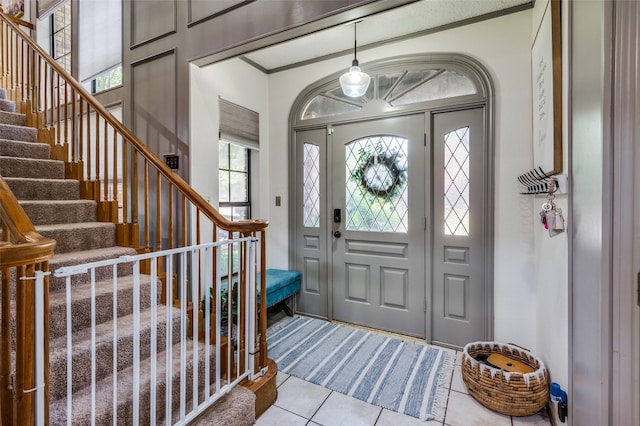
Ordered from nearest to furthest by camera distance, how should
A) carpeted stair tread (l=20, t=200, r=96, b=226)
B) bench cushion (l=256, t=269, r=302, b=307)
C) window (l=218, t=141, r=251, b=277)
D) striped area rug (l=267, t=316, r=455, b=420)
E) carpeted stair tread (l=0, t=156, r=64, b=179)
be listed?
striped area rug (l=267, t=316, r=455, b=420)
carpeted stair tread (l=20, t=200, r=96, b=226)
carpeted stair tread (l=0, t=156, r=64, b=179)
bench cushion (l=256, t=269, r=302, b=307)
window (l=218, t=141, r=251, b=277)

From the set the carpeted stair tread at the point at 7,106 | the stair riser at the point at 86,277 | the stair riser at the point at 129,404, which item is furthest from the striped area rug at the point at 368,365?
the carpeted stair tread at the point at 7,106

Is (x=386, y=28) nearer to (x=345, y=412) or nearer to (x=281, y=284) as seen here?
(x=281, y=284)

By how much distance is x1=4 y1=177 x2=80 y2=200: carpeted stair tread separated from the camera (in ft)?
7.44

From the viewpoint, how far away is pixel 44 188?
8.00ft

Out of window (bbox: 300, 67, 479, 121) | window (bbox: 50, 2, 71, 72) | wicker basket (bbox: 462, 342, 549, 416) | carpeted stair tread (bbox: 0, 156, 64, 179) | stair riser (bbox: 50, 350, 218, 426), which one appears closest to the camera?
stair riser (bbox: 50, 350, 218, 426)

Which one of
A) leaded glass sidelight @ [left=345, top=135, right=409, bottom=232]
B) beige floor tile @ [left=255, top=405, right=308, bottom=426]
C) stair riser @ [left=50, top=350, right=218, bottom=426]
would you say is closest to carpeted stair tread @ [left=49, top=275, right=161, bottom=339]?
stair riser @ [left=50, top=350, right=218, bottom=426]

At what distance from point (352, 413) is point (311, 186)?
7.02 feet

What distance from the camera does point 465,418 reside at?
1820 mm

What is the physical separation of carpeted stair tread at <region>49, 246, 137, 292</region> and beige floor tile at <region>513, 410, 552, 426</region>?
274 centimetres

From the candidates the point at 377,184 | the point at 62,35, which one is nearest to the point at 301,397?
the point at 377,184

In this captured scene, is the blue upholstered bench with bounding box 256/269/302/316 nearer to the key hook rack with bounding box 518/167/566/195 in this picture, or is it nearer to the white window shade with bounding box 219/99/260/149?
the white window shade with bounding box 219/99/260/149

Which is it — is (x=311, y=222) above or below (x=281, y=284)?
above

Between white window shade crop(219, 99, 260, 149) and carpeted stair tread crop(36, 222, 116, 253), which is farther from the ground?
white window shade crop(219, 99, 260, 149)

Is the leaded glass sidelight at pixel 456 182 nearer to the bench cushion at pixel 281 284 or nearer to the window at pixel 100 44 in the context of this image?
the bench cushion at pixel 281 284
